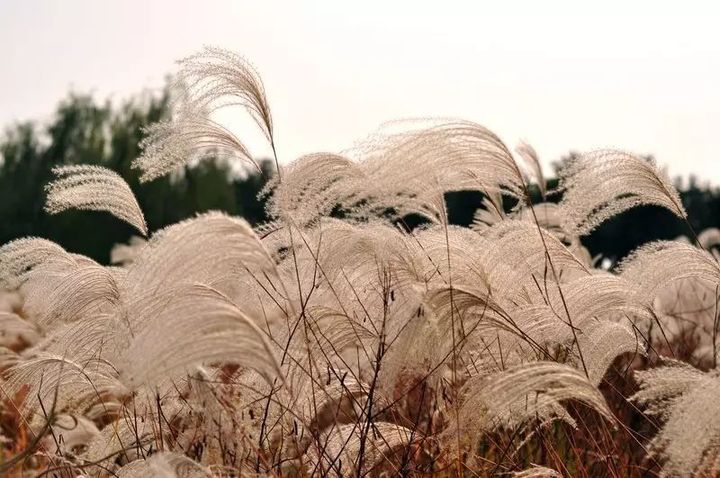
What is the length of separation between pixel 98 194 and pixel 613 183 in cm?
164

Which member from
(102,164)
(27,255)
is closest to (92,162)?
(102,164)

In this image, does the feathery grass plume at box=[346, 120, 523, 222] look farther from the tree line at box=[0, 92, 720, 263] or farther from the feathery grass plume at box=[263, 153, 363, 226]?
the tree line at box=[0, 92, 720, 263]

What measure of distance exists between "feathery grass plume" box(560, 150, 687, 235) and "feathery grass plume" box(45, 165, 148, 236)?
1410 millimetres

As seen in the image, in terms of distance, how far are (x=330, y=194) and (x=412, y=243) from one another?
0.30 meters

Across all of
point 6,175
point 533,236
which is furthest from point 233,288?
point 6,175

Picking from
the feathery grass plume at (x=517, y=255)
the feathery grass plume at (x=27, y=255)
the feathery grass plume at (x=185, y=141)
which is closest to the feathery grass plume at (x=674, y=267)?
the feathery grass plume at (x=517, y=255)

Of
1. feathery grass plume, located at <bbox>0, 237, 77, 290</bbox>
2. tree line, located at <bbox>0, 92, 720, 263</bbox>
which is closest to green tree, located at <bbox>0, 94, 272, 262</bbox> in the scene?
tree line, located at <bbox>0, 92, 720, 263</bbox>

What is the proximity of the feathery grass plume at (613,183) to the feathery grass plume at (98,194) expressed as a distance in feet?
4.63

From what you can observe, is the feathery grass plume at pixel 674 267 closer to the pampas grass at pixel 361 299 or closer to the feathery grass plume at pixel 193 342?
the pampas grass at pixel 361 299

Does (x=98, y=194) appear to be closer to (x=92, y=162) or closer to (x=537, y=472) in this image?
(x=537, y=472)

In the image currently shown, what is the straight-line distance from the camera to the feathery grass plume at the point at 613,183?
3.59 m

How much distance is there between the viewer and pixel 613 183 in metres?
3.61

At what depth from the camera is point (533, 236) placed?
3.87 m

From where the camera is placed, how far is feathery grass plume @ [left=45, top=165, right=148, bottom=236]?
3.71m
